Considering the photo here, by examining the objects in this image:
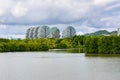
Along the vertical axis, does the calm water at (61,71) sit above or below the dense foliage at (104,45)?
below

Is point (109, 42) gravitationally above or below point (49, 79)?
above

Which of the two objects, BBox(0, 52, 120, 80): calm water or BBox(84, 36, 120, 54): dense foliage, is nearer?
BBox(0, 52, 120, 80): calm water

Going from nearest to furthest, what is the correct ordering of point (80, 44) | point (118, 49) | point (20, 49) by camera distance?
1. point (118, 49)
2. point (20, 49)
3. point (80, 44)

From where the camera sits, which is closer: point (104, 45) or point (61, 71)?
point (61, 71)

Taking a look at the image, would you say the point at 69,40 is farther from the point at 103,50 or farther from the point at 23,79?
the point at 23,79

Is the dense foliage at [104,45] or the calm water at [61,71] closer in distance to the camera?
the calm water at [61,71]

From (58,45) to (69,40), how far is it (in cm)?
769

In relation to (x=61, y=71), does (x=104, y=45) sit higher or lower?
higher

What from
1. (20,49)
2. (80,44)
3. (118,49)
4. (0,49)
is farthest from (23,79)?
(80,44)

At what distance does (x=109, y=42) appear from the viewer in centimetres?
8762

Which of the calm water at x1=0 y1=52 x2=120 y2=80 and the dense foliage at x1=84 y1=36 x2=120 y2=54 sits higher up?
the dense foliage at x1=84 y1=36 x2=120 y2=54

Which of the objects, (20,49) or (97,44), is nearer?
(97,44)

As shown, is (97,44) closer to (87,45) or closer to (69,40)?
(87,45)

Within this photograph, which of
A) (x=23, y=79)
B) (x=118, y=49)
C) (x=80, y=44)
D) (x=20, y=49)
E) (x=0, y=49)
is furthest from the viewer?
(x=80, y=44)
